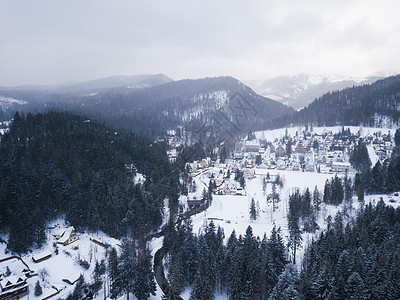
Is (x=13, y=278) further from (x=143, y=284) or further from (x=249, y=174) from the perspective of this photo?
(x=249, y=174)

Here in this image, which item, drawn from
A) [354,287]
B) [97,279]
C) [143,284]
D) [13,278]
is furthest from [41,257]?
[354,287]

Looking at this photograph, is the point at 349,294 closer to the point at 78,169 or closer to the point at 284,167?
the point at 78,169

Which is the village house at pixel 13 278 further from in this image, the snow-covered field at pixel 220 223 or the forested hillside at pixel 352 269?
the forested hillside at pixel 352 269

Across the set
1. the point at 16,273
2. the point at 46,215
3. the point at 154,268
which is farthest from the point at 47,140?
the point at 154,268

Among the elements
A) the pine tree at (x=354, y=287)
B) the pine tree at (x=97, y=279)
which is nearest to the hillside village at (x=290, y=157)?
the pine tree at (x=97, y=279)

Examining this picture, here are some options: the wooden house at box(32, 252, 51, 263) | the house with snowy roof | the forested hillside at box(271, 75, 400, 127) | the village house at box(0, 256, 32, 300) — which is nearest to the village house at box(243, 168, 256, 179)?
the house with snowy roof
